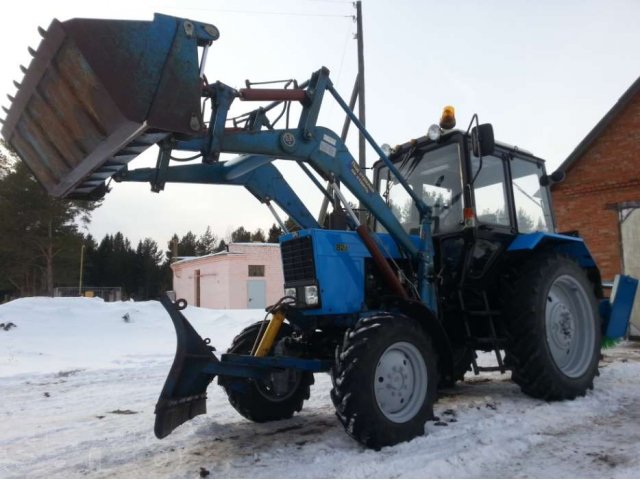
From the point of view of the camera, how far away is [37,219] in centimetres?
3522

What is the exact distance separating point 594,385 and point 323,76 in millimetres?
4213

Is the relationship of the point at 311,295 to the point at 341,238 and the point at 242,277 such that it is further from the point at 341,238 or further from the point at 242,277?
the point at 242,277

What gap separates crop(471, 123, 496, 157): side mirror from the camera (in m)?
4.57

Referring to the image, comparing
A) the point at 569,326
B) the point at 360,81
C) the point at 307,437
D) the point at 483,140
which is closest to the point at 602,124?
the point at 360,81

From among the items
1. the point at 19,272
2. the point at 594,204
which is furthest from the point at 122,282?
the point at 594,204

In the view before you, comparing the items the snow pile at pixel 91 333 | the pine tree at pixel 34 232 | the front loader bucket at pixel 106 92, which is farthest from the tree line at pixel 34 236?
the front loader bucket at pixel 106 92

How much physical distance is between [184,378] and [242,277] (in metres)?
24.3

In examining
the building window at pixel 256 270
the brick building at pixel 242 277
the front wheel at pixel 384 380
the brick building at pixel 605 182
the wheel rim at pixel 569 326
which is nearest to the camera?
the front wheel at pixel 384 380

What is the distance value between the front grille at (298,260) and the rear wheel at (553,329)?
77.5 inches

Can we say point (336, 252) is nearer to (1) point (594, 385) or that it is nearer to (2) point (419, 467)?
(2) point (419, 467)

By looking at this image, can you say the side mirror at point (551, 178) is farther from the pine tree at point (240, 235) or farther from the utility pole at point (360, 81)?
the pine tree at point (240, 235)

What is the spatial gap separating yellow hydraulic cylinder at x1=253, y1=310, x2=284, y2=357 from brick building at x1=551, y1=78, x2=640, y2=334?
10.4m

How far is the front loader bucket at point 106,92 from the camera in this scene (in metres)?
3.03

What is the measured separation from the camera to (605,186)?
42.1 ft
